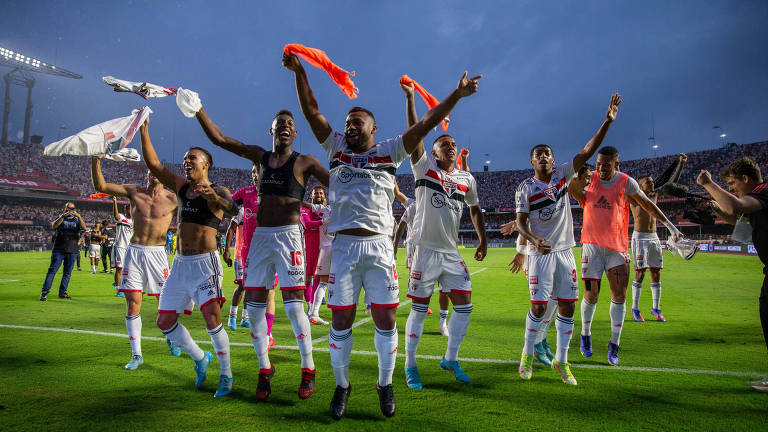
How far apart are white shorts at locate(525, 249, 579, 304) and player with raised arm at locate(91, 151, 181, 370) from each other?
455cm

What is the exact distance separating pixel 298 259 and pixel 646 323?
6857 millimetres

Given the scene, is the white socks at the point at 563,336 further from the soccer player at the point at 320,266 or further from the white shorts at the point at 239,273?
the white shorts at the point at 239,273

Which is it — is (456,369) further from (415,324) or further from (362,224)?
(362,224)

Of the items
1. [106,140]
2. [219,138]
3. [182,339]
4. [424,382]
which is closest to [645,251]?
[424,382]

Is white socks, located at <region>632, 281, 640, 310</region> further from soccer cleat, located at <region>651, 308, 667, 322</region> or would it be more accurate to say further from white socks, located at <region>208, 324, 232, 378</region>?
white socks, located at <region>208, 324, 232, 378</region>

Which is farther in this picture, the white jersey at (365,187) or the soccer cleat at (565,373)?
the soccer cleat at (565,373)

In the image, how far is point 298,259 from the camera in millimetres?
4250

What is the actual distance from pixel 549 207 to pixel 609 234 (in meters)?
1.24

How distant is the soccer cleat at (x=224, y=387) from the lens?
12.9ft

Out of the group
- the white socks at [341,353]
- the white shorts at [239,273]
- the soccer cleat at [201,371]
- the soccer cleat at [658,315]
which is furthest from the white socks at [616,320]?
the white shorts at [239,273]

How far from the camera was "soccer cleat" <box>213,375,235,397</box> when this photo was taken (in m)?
3.93

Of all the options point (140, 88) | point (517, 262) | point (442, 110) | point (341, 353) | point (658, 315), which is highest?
point (140, 88)

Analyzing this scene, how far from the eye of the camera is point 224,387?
396 cm

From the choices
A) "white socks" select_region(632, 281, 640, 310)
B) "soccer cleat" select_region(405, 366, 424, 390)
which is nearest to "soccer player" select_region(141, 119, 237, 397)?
"soccer cleat" select_region(405, 366, 424, 390)
